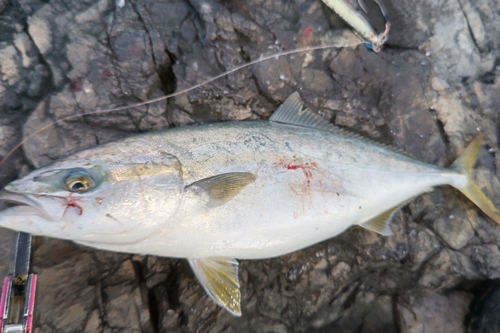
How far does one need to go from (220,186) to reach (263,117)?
861 mm

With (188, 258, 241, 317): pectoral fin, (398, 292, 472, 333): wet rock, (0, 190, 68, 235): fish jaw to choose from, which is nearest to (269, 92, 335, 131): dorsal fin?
(188, 258, 241, 317): pectoral fin

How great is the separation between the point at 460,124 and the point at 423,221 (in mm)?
896

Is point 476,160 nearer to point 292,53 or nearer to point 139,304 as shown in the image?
point 292,53

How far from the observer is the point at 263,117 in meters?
2.62

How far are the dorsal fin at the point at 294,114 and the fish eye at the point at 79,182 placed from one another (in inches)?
50.2

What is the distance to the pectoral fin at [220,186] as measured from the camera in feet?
6.53

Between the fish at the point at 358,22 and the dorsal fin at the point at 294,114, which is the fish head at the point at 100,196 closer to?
the dorsal fin at the point at 294,114

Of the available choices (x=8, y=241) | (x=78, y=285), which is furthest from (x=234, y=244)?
(x=8, y=241)

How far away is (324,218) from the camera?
2.21m

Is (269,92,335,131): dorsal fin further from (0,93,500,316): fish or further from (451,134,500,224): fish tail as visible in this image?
(451,134,500,224): fish tail

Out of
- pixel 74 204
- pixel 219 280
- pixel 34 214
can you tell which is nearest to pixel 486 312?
pixel 219 280

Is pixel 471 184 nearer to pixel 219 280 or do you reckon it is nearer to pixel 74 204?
pixel 219 280

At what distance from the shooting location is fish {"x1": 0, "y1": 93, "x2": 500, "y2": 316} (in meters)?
1.81

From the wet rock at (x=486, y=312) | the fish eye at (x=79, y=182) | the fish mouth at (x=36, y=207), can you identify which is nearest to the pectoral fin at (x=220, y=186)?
the fish eye at (x=79, y=182)
